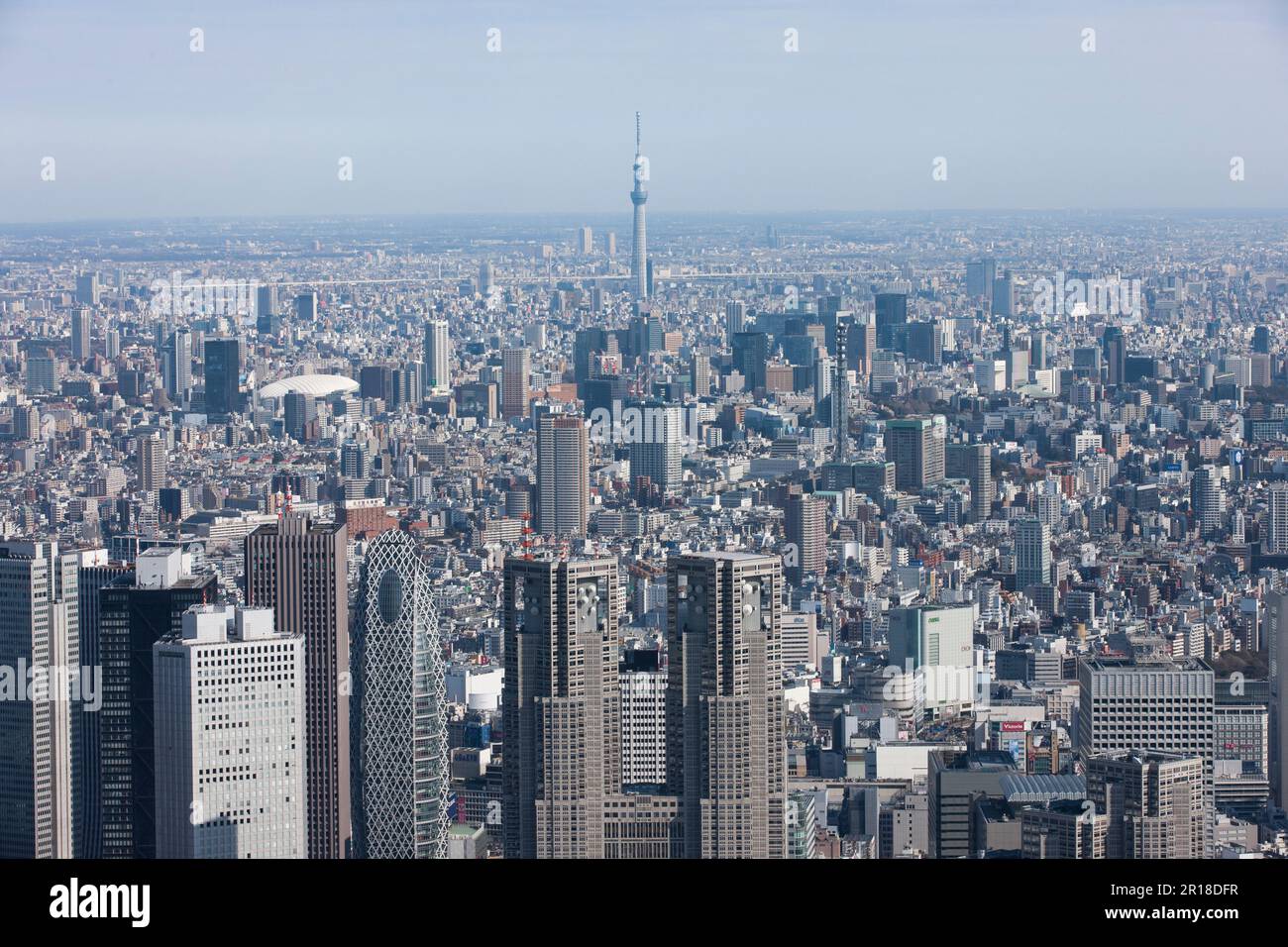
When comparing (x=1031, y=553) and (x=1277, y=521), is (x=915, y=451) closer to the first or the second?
(x=1031, y=553)

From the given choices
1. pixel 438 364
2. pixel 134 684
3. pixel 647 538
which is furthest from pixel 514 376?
pixel 134 684

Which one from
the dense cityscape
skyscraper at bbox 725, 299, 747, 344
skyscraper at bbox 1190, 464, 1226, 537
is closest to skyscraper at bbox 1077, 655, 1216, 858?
the dense cityscape

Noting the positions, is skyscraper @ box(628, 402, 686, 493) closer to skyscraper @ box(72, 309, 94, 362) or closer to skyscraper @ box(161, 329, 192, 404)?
skyscraper @ box(161, 329, 192, 404)

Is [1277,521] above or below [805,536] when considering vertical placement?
above

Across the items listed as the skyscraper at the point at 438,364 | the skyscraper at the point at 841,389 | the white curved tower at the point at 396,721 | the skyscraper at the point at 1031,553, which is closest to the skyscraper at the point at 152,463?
the skyscraper at the point at 438,364
